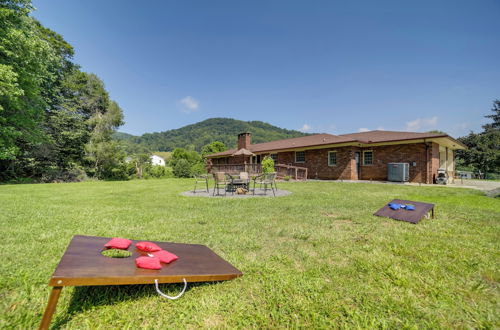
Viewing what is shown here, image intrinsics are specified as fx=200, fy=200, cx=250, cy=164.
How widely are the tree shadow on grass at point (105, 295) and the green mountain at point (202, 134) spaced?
48.0 metres

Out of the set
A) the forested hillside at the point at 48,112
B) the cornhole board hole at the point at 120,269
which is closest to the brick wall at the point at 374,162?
the cornhole board hole at the point at 120,269

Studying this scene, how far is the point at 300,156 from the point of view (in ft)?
58.9

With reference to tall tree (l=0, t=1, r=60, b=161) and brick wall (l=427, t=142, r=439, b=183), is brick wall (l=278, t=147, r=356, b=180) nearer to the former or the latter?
brick wall (l=427, t=142, r=439, b=183)

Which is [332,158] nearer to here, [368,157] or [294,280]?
[368,157]

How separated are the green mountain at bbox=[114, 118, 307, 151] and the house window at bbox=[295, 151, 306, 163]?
31948mm

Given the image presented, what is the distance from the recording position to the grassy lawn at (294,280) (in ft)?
4.74

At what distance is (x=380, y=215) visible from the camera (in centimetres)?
434

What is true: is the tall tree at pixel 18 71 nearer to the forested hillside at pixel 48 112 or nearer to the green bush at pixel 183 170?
the forested hillside at pixel 48 112

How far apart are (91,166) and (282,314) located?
25980mm

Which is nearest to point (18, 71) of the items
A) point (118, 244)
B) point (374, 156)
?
point (118, 244)

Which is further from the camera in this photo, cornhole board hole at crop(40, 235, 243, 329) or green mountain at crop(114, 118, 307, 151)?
green mountain at crop(114, 118, 307, 151)

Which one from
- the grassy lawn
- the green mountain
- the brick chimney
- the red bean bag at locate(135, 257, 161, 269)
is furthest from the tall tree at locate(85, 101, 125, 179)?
the green mountain

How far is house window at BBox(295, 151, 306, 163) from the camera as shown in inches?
695

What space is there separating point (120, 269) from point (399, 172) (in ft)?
51.9
